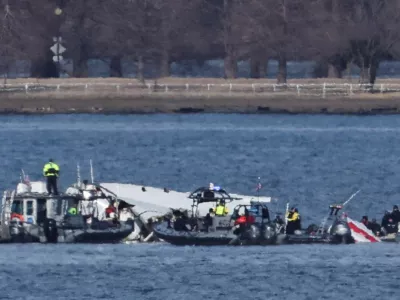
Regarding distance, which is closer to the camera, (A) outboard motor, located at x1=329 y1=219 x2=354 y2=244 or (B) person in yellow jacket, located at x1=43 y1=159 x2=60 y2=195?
(A) outboard motor, located at x1=329 y1=219 x2=354 y2=244

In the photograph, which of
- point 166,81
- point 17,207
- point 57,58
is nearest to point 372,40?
point 166,81

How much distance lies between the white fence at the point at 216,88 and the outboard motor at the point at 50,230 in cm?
6955

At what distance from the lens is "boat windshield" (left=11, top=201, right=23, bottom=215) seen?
181 feet

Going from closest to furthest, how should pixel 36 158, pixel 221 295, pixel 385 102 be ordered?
pixel 221 295 → pixel 36 158 → pixel 385 102

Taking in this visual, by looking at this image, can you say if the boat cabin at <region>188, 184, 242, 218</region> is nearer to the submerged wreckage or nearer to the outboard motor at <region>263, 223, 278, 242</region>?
the submerged wreckage

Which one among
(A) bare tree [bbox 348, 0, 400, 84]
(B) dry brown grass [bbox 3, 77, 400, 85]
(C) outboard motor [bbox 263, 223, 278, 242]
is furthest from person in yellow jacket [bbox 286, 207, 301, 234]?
(B) dry brown grass [bbox 3, 77, 400, 85]

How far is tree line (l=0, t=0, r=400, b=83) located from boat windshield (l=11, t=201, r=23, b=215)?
72630 millimetres

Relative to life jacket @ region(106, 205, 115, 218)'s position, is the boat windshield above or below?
above

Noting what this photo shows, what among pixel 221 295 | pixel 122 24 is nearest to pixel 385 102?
pixel 122 24

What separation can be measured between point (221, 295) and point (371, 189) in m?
29.4

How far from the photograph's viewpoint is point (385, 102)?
400 ft

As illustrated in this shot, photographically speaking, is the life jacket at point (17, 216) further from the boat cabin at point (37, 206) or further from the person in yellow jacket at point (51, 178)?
the person in yellow jacket at point (51, 178)

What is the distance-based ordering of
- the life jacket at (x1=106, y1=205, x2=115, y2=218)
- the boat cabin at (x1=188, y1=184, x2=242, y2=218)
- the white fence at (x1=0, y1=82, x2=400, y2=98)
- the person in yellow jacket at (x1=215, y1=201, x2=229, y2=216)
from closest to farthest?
the person in yellow jacket at (x1=215, y1=201, x2=229, y2=216) → the boat cabin at (x1=188, y1=184, x2=242, y2=218) → the life jacket at (x1=106, y1=205, x2=115, y2=218) → the white fence at (x1=0, y1=82, x2=400, y2=98)

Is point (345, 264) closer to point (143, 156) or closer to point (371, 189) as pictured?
point (371, 189)
